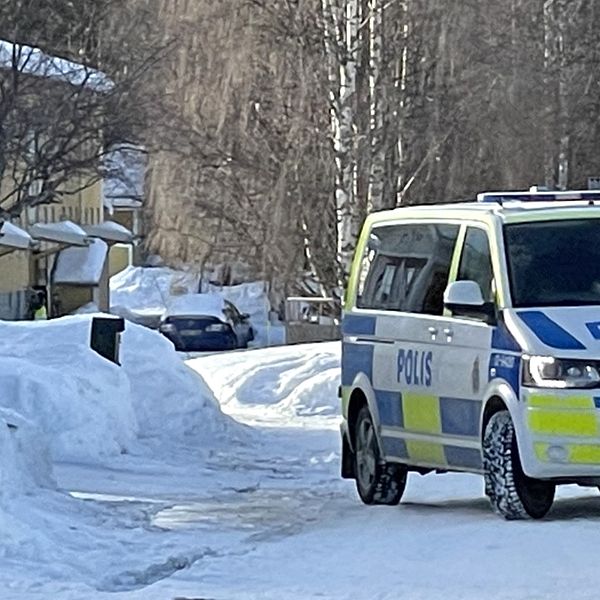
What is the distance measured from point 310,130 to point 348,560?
69.6 ft

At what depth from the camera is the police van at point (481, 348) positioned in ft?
36.1

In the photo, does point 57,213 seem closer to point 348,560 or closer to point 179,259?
point 179,259

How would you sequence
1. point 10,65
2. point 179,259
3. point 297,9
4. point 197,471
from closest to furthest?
point 197,471, point 10,65, point 297,9, point 179,259

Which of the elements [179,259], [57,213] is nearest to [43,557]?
[179,259]

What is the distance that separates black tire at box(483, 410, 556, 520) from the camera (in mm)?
11320

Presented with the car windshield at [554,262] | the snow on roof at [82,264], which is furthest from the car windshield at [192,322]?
the car windshield at [554,262]

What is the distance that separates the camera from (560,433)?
10938 mm

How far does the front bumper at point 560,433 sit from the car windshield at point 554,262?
0.84 m

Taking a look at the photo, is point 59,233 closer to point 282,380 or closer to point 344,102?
point 344,102

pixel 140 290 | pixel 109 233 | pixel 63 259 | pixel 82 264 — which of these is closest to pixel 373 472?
pixel 109 233

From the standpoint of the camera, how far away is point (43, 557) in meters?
10.4

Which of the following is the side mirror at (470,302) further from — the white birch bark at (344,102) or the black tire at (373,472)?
the white birch bark at (344,102)

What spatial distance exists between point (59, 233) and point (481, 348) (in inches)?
1417

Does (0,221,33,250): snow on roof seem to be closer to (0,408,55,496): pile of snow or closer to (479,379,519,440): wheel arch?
(0,408,55,496): pile of snow
